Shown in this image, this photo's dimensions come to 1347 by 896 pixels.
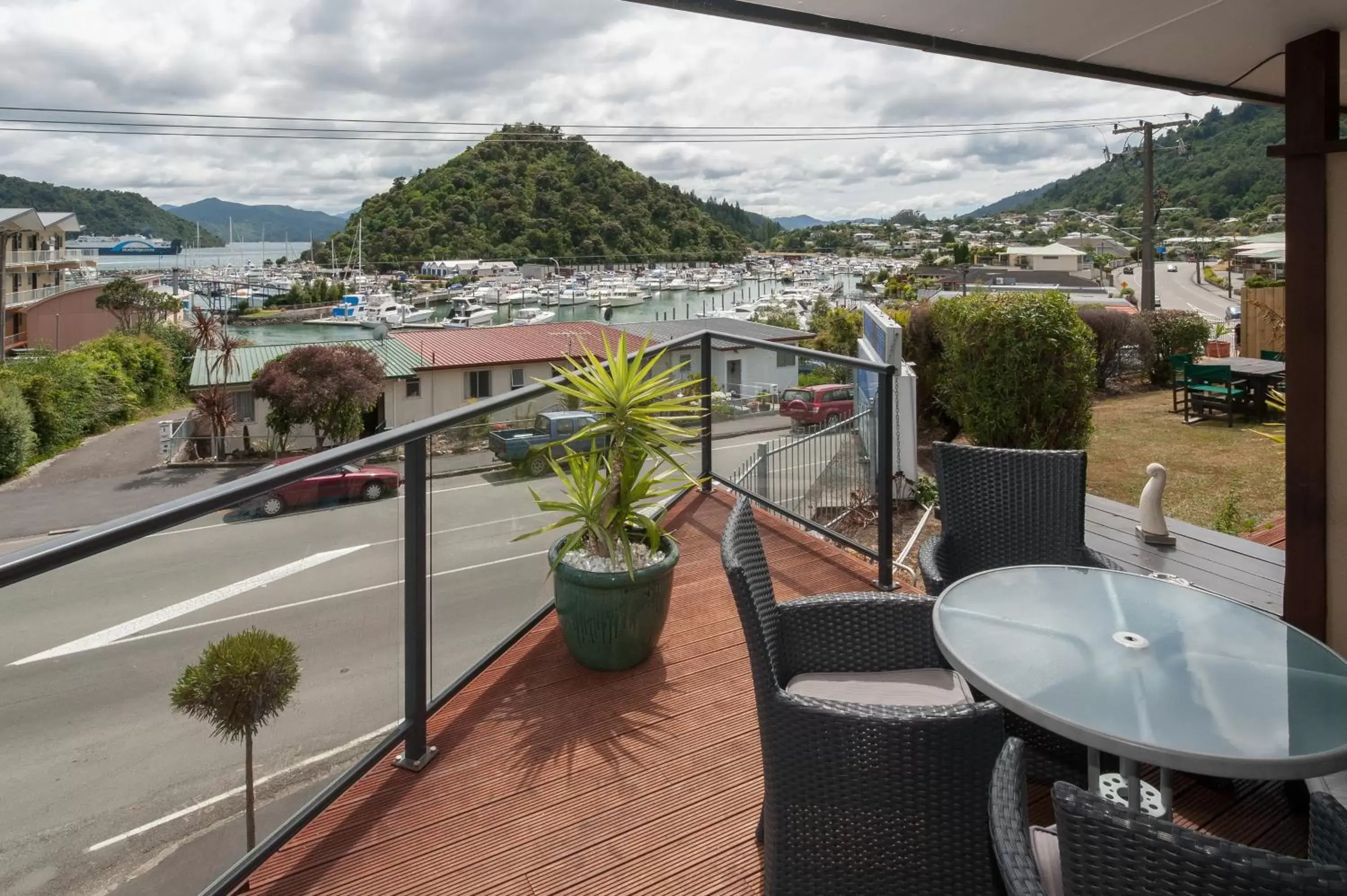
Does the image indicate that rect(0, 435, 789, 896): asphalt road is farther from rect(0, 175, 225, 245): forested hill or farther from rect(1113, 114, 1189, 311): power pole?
rect(0, 175, 225, 245): forested hill

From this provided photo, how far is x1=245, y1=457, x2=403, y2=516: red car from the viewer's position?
1.77 meters

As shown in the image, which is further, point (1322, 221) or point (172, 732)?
point (1322, 221)

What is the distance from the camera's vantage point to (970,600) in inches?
76.4

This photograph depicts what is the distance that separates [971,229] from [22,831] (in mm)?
101202

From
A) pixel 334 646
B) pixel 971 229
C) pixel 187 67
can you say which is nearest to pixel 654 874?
pixel 334 646

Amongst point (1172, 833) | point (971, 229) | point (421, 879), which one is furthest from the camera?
point (971, 229)

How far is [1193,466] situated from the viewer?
30.2 ft

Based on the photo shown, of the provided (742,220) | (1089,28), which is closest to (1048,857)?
(1089,28)

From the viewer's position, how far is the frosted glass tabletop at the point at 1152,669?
1.37 meters

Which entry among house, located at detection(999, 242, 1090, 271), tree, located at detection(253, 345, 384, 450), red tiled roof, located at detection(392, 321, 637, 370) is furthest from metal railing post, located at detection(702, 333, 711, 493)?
house, located at detection(999, 242, 1090, 271)

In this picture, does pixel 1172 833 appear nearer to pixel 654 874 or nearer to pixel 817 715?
pixel 817 715

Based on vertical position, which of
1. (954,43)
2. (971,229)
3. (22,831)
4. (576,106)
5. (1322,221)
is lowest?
(22,831)

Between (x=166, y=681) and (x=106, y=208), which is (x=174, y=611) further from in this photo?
(x=106, y=208)

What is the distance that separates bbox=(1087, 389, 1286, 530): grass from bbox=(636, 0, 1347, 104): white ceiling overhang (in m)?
4.54
